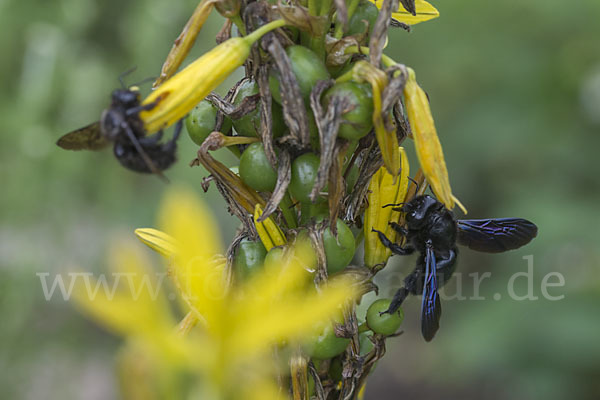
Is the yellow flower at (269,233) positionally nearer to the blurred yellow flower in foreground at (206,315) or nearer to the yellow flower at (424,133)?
the yellow flower at (424,133)

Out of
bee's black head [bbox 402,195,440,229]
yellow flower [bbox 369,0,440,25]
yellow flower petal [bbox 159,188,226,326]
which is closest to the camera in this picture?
yellow flower petal [bbox 159,188,226,326]

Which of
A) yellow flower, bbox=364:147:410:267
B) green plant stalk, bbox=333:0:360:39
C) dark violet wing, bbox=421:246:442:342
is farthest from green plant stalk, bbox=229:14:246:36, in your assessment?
dark violet wing, bbox=421:246:442:342

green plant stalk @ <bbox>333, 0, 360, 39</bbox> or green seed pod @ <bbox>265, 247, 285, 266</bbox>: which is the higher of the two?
green plant stalk @ <bbox>333, 0, 360, 39</bbox>

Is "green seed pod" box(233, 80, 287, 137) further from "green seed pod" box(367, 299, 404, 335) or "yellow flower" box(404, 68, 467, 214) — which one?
"green seed pod" box(367, 299, 404, 335)

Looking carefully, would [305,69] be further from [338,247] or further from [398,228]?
[398,228]

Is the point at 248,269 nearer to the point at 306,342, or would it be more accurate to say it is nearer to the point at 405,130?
the point at 306,342

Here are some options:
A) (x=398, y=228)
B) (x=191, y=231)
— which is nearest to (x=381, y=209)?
(x=398, y=228)

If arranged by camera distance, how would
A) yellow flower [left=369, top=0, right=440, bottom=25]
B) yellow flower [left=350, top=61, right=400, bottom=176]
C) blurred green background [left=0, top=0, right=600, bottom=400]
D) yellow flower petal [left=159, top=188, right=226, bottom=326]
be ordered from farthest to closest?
blurred green background [left=0, top=0, right=600, bottom=400]
yellow flower [left=369, top=0, right=440, bottom=25]
yellow flower [left=350, top=61, right=400, bottom=176]
yellow flower petal [left=159, top=188, right=226, bottom=326]
